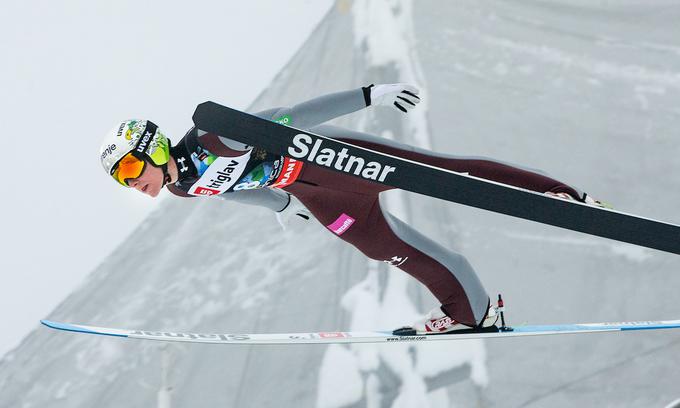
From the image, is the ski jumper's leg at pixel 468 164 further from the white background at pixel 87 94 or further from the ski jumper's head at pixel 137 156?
the white background at pixel 87 94

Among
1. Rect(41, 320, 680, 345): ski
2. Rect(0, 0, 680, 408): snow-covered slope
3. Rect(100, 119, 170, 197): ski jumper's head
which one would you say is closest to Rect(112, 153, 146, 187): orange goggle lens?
Rect(100, 119, 170, 197): ski jumper's head

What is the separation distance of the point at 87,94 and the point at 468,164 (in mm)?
2208

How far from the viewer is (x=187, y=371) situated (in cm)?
380

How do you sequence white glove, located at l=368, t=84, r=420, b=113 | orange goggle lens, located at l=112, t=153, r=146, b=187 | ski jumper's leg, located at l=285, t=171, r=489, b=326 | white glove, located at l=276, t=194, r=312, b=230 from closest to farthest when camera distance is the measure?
1. orange goggle lens, located at l=112, t=153, r=146, b=187
2. white glove, located at l=368, t=84, r=420, b=113
3. ski jumper's leg, located at l=285, t=171, r=489, b=326
4. white glove, located at l=276, t=194, r=312, b=230

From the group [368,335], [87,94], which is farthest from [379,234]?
[87,94]

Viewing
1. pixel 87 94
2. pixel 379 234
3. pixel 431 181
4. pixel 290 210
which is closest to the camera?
pixel 431 181

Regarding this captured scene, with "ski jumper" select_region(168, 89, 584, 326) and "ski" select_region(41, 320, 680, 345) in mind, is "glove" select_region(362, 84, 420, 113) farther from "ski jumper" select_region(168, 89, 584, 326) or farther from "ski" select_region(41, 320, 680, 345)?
"ski" select_region(41, 320, 680, 345)

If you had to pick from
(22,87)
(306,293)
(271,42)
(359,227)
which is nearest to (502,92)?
(271,42)

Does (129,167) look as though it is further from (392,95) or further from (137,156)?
(392,95)

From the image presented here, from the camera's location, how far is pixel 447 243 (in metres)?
3.99

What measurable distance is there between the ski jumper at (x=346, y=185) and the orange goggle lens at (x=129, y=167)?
0.36 feet

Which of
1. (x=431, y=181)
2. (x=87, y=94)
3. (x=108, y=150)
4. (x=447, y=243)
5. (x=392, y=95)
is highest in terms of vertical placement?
(x=87, y=94)

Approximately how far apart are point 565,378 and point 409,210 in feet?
3.45

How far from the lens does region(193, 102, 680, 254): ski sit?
2.14 metres
